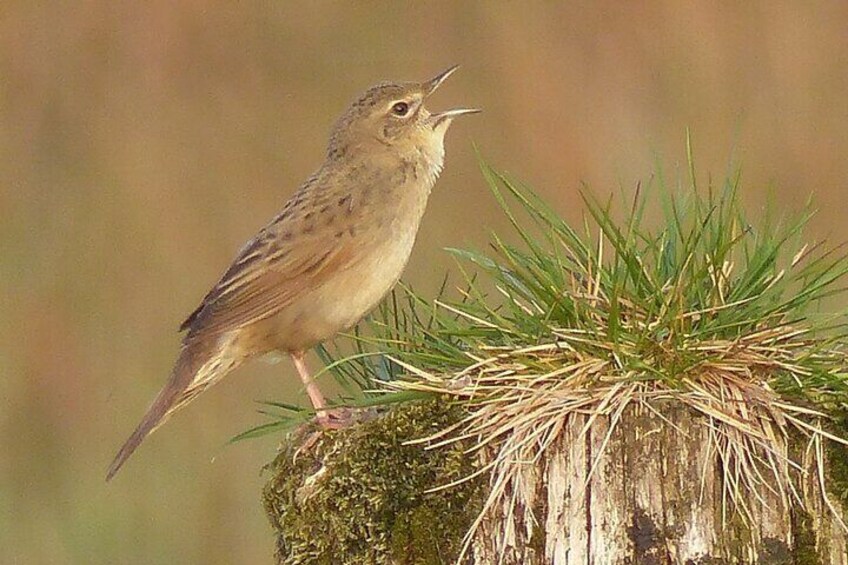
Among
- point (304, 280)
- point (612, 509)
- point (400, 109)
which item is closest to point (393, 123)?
point (400, 109)

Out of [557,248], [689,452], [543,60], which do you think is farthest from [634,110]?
[689,452]

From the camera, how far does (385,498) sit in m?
4.06

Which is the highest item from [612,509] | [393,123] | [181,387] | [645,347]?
[393,123]

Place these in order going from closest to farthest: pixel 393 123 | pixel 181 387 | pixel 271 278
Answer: pixel 181 387 → pixel 271 278 → pixel 393 123

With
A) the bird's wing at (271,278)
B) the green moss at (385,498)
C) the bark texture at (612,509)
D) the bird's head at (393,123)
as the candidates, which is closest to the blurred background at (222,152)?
the bird's head at (393,123)

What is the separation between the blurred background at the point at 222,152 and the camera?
8375 mm

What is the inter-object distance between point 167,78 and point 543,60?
2.36m

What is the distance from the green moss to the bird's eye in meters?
2.82

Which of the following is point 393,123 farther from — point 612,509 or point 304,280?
point 612,509

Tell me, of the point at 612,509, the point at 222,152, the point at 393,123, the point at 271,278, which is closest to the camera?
the point at 612,509

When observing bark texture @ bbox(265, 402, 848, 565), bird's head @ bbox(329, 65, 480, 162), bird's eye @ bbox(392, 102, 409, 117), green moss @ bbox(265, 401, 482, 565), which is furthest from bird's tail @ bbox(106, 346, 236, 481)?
bark texture @ bbox(265, 402, 848, 565)

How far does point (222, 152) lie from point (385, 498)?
644 cm

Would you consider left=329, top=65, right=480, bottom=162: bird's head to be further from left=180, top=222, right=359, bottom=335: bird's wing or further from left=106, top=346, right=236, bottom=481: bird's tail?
left=106, top=346, right=236, bottom=481: bird's tail

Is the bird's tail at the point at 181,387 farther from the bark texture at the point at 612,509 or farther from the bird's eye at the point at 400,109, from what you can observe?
the bark texture at the point at 612,509
